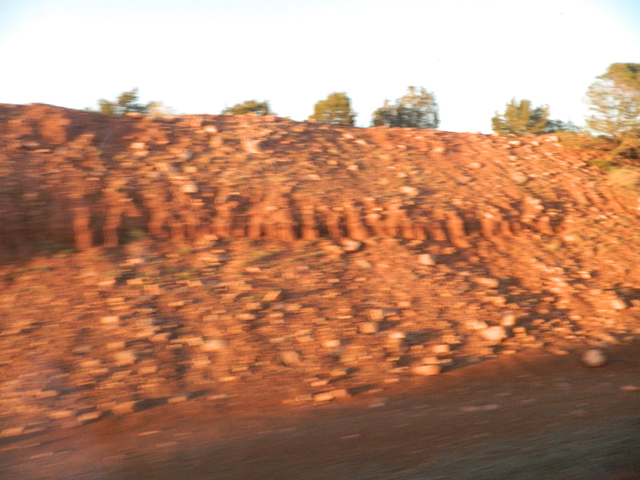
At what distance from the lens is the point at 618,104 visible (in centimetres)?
1145

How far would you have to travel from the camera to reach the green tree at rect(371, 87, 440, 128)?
14469 mm

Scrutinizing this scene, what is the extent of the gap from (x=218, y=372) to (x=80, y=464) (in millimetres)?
1549

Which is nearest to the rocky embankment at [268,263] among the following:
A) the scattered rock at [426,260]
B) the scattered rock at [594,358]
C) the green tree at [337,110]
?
the scattered rock at [426,260]

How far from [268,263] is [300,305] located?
0.86 meters

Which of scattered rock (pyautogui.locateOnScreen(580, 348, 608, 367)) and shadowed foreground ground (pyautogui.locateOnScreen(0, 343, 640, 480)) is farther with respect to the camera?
scattered rock (pyautogui.locateOnScreen(580, 348, 608, 367))

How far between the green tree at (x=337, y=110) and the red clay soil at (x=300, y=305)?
11.5ft

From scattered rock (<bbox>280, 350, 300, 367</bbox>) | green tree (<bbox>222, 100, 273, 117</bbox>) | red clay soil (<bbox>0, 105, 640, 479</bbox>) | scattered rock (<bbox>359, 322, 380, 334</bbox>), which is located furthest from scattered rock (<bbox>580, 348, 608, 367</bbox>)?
green tree (<bbox>222, 100, 273, 117</bbox>)

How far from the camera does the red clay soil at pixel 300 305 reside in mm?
3797

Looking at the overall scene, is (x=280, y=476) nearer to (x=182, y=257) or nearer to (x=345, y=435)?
(x=345, y=435)

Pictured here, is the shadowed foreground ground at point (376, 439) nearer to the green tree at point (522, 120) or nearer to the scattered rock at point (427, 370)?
the scattered rock at point (427, 370)

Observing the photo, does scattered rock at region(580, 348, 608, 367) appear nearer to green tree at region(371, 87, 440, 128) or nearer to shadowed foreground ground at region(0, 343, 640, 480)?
shadowed foreground ground at region(0, 343, 640, 480)

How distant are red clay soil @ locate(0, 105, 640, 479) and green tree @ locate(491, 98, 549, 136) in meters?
4.17

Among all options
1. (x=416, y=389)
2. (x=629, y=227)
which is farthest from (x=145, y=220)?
(x=629, y=227)

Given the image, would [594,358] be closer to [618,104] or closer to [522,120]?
[618,104]
